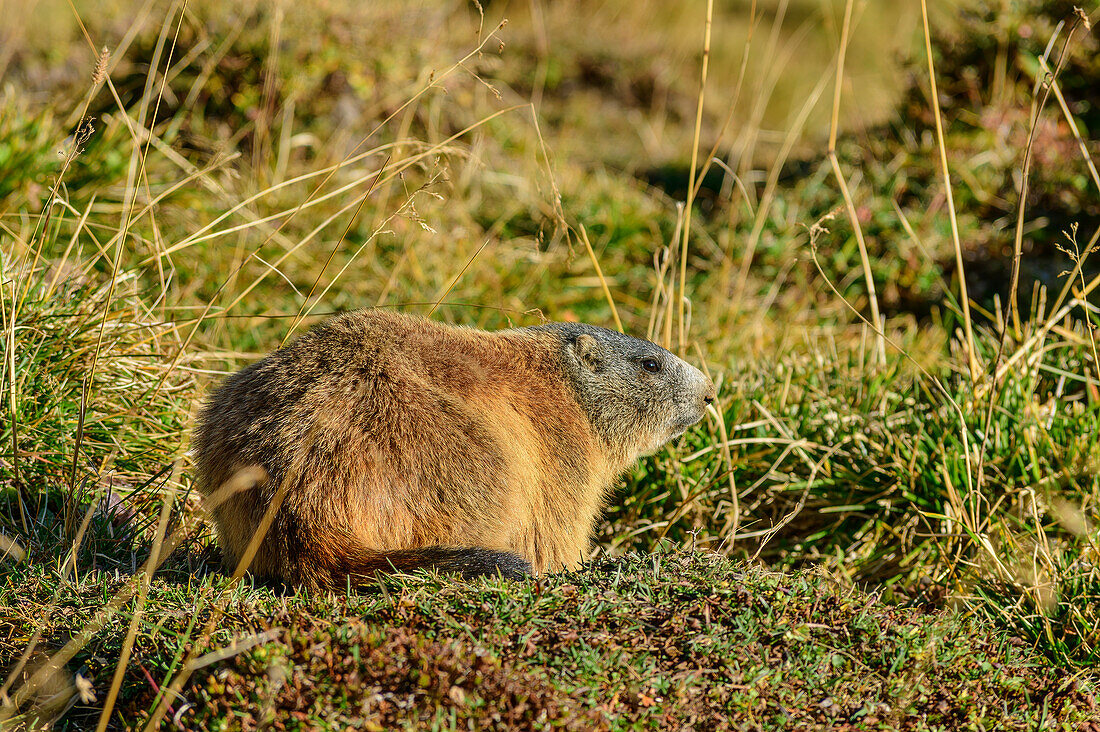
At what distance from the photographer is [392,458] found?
116 inches

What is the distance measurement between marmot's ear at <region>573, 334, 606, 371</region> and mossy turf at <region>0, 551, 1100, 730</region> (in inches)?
44.3

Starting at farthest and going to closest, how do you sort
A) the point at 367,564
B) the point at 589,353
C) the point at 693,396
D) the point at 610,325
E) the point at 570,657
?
the point at 610,325
the point at 693,396
the point at 589,353
the point at 367,564
the point at 570,657

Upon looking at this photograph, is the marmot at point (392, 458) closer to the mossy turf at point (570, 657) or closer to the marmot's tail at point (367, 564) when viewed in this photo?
the marmot's tail at point (367, 564)

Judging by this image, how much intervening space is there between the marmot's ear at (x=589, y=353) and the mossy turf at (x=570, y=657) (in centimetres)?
113

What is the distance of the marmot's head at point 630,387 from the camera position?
3.98 m

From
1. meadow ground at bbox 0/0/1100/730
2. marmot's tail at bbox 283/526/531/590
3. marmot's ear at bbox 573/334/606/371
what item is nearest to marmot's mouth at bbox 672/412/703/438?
meadow ground at bbox 0/0/1100/730

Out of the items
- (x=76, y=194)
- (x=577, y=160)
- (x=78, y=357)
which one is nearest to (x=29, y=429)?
(x=78, y=357)

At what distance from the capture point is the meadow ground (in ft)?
8.54

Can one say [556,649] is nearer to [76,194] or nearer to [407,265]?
[407,265]

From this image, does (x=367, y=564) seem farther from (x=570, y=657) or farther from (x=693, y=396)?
(x=693, y=396)

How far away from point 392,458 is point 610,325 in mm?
3948

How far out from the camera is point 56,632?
2912 millimetres

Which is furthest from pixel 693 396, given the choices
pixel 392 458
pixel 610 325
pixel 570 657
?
pixel 610 325

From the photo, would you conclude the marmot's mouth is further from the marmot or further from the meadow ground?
the marmot
